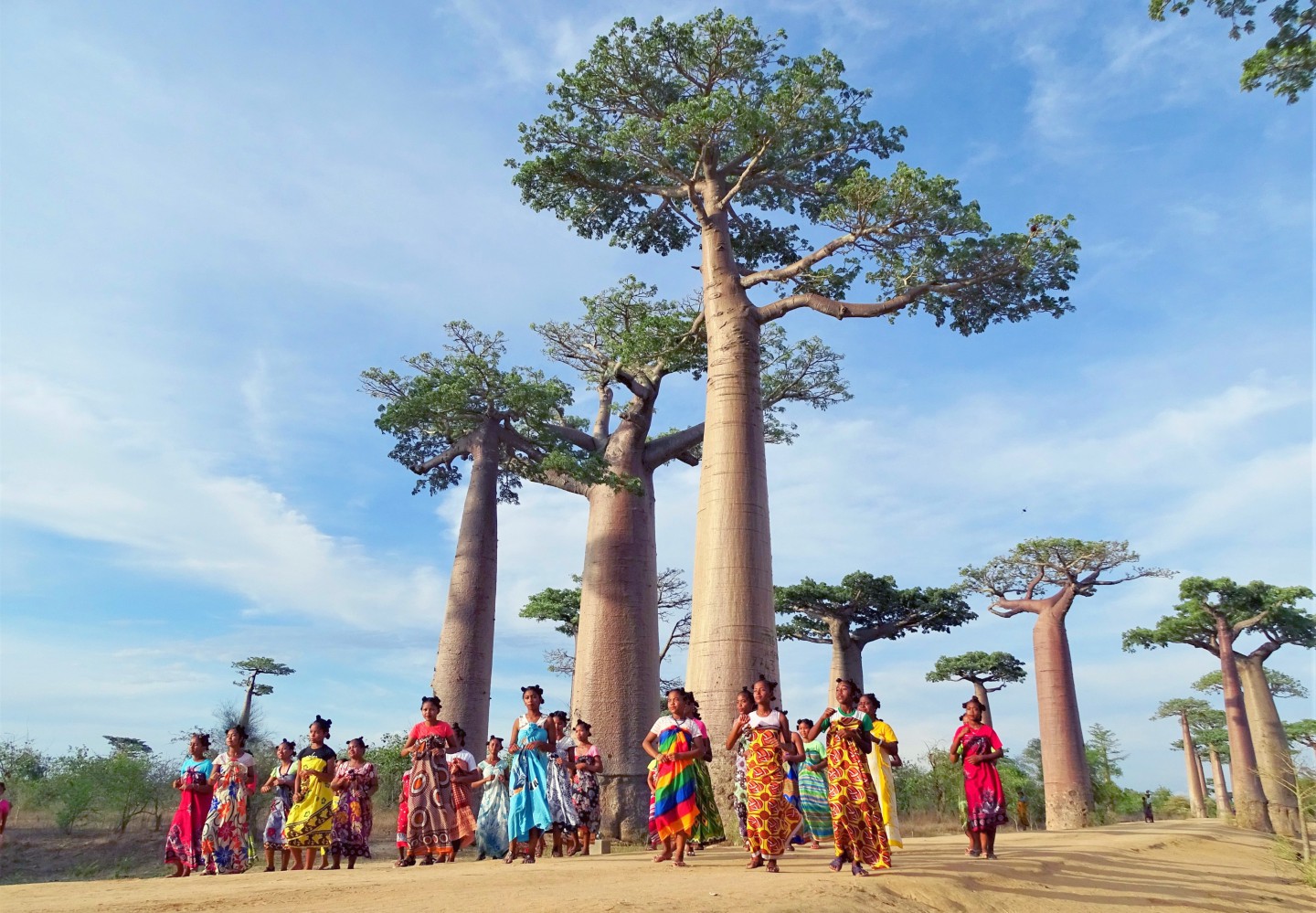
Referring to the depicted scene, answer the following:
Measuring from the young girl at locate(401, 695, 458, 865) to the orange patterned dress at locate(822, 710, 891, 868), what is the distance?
291 centimetres

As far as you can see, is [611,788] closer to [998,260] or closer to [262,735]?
[998,260]

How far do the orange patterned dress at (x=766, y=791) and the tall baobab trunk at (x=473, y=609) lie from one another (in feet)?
21.5

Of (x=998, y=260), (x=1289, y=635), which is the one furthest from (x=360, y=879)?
(x=1289, y=635)

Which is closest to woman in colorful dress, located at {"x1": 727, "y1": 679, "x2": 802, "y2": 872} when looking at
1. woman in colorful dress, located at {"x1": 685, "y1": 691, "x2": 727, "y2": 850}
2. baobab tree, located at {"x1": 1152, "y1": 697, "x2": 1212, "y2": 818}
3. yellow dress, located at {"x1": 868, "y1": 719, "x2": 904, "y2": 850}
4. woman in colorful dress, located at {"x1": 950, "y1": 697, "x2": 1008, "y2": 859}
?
woman in colorful dress, located at {"x1": 685, "y1": 691, "x2": 727, "y2": 850}

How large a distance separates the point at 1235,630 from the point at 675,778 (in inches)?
790

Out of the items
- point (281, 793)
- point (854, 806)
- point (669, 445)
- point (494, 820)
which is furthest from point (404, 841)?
point (669, 445)

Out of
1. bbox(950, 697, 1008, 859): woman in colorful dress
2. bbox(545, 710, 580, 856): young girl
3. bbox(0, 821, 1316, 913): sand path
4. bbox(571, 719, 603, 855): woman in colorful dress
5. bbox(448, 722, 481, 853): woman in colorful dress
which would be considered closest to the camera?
bbox(0, 821, 1316, 913): sand path

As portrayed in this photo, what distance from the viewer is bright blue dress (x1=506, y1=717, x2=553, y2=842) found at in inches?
255

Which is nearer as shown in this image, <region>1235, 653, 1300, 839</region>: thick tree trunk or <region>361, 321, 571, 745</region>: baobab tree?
<region>361, 321, 571, 745</region>: baobab tree

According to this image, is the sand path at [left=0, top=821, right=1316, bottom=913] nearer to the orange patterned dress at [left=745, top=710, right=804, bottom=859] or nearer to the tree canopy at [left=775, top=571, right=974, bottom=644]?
the orange patterned dress at [left=745, top=710, right=804, bottom=859]

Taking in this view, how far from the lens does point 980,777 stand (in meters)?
6.54

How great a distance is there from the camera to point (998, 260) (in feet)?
34.1

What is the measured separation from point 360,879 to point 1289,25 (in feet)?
30.8

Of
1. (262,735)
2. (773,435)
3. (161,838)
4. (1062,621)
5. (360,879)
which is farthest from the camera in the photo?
(1062,621)
